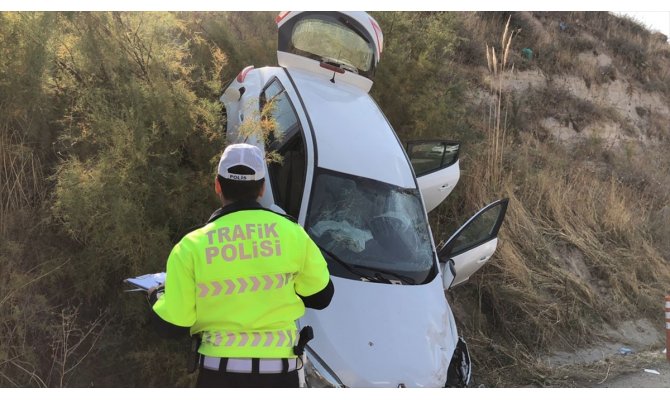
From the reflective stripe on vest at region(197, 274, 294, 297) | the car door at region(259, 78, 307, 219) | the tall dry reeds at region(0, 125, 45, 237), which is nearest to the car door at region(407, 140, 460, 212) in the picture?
the car door at region(259, 78, 307, 219)

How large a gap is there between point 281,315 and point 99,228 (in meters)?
2.59

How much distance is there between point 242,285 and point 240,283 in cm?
1

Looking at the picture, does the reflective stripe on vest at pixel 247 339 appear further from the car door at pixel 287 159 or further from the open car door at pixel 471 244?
the open car door at pixel 471 244

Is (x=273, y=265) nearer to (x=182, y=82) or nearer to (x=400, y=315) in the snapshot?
(x=400, y=315)

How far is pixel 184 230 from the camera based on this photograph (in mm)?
4949

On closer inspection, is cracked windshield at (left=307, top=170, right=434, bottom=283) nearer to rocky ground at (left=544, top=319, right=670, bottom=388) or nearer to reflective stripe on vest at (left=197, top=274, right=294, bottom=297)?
reflective stripe on vest at (left=197, top=274, right=294, bottom=297)

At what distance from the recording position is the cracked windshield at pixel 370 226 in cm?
435

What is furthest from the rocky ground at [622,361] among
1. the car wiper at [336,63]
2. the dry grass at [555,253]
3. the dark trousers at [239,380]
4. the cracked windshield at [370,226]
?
the dark trousers at [239,380]

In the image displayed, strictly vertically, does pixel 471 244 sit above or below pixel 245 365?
below

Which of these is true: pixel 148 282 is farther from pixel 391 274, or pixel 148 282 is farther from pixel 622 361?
pixel 622 361

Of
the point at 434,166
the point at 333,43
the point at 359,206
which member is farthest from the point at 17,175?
the point at 434,166

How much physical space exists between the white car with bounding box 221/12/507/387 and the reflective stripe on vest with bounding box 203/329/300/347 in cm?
111

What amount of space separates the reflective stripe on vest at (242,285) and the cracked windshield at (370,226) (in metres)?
1.81

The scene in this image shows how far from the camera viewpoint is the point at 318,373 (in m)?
3.48
